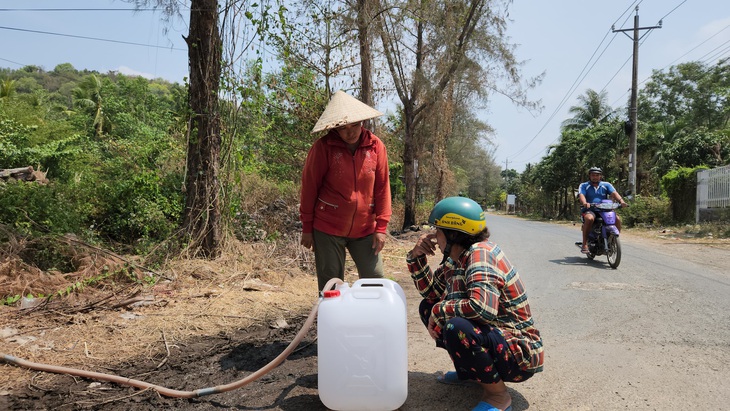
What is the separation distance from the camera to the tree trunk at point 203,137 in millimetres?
5816

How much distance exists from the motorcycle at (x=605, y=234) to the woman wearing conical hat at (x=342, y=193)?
18.7 ft

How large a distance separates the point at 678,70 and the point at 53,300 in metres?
47.1

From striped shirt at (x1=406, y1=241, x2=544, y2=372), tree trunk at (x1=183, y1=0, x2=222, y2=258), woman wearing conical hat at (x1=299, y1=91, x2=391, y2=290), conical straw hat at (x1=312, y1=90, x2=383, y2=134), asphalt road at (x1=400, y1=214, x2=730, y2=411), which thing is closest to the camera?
striped shirt at (x1=406, y1=241, x2=544, y2=372)

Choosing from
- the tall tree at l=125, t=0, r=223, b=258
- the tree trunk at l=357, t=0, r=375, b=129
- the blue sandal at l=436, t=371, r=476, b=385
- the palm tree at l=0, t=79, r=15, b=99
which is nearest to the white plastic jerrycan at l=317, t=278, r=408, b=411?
the blue sandal at l=436, t=371, r=476, b=385

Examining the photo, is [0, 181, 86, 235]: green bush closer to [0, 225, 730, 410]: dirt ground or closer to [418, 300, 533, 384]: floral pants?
[0, 225, 730, 410]: dirt ground

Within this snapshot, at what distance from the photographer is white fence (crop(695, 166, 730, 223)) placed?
1570cm

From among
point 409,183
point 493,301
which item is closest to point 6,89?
point 409,183

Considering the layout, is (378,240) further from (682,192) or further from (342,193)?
(682,192)

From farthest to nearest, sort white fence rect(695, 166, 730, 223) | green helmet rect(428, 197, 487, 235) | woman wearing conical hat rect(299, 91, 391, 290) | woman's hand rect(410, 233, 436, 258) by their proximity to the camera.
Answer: white fence rect(695, 166, 730, 223) → woman wearing conical hat rect(299, 91, 391, 290) → woman's hand rect(410, 233, 436, 258) → green helmet rect(428, 197, 487, 235)

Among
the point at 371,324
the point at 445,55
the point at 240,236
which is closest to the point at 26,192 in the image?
the point at 240,236

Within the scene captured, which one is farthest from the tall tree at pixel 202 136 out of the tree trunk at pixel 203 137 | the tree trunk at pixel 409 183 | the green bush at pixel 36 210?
the tree trunk at pixel 409 183

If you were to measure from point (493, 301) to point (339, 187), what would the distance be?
1.59 m

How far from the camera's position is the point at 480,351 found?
2436mm

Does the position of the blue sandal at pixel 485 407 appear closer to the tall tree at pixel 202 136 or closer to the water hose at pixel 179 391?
the water hose at pixel 179 391
